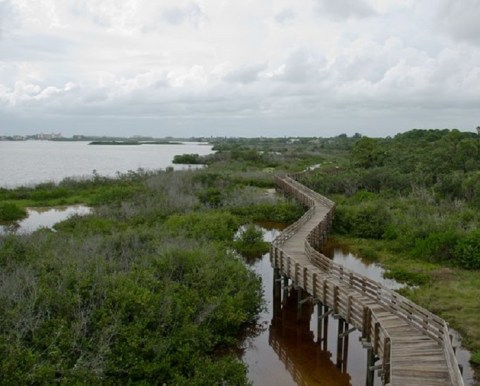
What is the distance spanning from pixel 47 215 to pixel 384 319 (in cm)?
3152

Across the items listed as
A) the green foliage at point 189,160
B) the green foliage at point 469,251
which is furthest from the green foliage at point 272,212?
the green foliage at point 189,160

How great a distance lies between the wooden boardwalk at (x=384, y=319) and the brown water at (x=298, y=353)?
1398 mm

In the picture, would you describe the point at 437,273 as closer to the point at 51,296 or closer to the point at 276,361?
the point at 276,361

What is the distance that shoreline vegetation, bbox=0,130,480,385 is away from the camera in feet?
40.1

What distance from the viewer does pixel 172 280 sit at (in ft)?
54.5

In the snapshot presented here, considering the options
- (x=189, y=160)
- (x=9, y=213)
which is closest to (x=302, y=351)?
(x=9, y=213)

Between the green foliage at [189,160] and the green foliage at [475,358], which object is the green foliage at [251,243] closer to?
the green foliage at [475,358]

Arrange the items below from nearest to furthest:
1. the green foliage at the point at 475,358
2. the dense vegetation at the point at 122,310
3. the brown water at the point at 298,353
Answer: the dense vegetation at the point at 122,310
the brown water at the point at 298,353
the green foliage at the point at 475,358

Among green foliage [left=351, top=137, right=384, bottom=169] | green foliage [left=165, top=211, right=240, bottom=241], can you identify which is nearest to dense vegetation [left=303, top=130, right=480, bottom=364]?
green foliage [left=165, top=211, right=240, bottom=241]

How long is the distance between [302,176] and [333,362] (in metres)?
38.5

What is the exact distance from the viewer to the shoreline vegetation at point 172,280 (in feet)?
40.1

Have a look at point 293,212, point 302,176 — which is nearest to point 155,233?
point 293,212

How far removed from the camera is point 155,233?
22.8 metres

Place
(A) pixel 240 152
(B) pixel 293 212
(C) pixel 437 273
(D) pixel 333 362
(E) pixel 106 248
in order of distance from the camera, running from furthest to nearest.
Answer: (A) pixel 240 152
(B) pixel 293 212
(C) pixel 437 273
(E) pixel 106 248
(D) pixel 333 362
